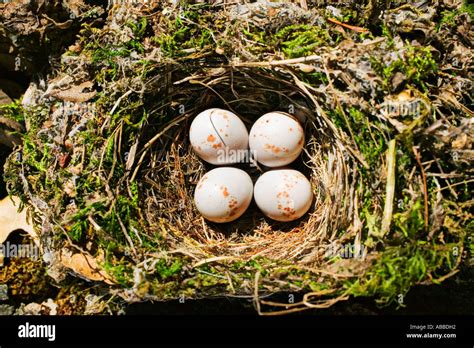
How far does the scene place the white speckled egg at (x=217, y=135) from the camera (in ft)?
8.55

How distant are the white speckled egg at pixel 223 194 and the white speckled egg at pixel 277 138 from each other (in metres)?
0.16

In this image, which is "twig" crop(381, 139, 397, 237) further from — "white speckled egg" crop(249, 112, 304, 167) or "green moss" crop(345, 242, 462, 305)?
"white speckled egg" crop(249, 112, 304, 167)

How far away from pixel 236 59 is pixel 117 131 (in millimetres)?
621

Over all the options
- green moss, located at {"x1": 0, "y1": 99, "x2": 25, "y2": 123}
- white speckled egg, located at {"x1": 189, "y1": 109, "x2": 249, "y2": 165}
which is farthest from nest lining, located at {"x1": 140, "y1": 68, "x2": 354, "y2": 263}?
green moss, located at {"x1": 0, "y1": 99, "x2": 25, "y2": 123}

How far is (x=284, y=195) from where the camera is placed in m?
2.57

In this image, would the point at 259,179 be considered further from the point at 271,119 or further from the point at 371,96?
the point at 371,96

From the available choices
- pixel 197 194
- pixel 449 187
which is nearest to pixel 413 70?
pixel 449 187

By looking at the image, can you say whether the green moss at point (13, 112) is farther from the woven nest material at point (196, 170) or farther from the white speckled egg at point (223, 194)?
the white speckled egg at point (223, 194)

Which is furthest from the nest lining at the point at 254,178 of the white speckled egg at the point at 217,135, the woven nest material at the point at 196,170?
the white speckled egg at the point at 217,135

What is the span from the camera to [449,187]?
222 cm

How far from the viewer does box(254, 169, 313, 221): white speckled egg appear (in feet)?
8.45

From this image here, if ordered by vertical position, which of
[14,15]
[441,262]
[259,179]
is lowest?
[441,262]

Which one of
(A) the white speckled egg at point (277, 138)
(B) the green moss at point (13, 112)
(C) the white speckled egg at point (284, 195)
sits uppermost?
(B) the green moss at point (13, 112)

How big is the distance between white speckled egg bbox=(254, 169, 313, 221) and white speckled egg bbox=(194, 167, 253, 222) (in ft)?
0.27
